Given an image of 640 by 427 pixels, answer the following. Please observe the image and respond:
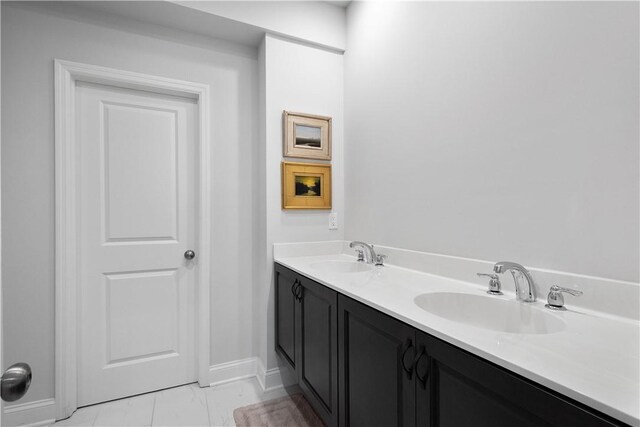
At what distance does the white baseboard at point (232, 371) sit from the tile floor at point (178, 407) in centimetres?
5

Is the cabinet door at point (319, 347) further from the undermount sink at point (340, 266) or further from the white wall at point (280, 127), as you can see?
the white wall at point (280, 127)

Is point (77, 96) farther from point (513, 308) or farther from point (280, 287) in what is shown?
point (513, 308)

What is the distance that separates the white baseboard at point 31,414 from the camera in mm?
1677

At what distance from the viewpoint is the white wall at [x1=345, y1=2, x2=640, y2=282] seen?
3.05ft

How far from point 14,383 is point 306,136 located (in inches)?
74.0

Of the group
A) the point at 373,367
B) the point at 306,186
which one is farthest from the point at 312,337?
the point at 306,186

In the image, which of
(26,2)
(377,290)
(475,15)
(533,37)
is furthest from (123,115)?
(533,37)

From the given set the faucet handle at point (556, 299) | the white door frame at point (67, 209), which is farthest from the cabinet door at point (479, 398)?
the white door frame at point (67, 209)

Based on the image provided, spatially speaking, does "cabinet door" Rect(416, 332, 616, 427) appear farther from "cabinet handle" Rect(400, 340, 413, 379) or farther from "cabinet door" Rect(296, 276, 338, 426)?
"cabinet door" Rect(296, 276, 338, 426)

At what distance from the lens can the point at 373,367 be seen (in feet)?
3.46

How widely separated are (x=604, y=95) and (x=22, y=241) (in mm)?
2639

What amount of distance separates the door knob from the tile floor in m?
1.43

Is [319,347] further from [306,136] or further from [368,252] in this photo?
[306,136]

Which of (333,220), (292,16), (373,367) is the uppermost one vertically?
(292,16)
